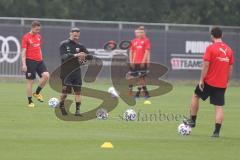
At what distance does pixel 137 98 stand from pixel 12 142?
13208 mm

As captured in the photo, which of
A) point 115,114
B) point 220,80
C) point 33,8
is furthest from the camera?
point 33,8

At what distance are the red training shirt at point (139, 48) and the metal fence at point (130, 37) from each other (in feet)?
34.6

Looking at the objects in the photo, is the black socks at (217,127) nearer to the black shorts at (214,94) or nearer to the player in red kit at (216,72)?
the player in red kit at (216,72)

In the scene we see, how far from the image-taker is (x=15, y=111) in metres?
21.9

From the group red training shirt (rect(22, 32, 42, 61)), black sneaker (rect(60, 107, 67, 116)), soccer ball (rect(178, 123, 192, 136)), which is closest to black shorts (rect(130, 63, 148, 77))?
red training shirt (rect(22, 32, 42, 61))

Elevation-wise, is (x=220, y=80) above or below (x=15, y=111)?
above

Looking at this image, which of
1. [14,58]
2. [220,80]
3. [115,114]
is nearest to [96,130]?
[220,80]

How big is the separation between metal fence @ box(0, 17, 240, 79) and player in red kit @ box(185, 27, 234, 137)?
76.4ft

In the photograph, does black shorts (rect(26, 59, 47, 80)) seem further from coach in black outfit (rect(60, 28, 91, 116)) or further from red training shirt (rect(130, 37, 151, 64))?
red training shirt (rect(130, 37, 151, 64))

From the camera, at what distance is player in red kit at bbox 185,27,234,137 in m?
16.7

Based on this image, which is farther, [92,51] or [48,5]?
[48,5]

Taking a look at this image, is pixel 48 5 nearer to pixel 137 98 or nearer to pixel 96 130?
pixel 137 98

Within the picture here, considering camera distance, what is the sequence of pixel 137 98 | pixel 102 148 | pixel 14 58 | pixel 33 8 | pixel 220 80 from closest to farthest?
pixel 102 148 < pixel 220 80 < pixel 137 98 < pixel 14 58 < pixel 33 8

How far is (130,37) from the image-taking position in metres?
41.4
